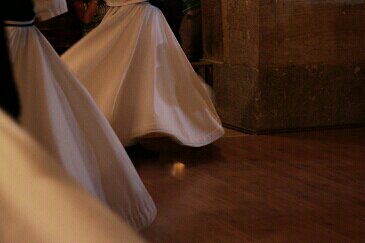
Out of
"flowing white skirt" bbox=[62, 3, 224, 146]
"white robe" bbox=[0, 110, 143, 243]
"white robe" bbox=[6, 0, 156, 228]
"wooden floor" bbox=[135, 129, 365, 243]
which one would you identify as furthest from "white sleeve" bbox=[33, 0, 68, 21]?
"white robe" bbox=[0, 110, 143, 243]

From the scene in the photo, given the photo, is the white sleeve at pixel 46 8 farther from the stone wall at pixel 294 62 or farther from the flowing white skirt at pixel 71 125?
the stone wall at pixel 294 62

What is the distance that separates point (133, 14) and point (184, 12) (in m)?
3.05

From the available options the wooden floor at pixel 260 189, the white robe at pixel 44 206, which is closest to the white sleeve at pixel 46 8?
the wooden floor at pixel 260 189

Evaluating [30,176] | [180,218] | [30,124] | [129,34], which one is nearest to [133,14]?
[129,34]

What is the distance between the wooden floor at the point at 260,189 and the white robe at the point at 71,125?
1.10ft

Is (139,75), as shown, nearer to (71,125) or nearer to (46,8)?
(46,8)

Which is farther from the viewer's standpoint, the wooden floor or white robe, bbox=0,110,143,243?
the wooden floor

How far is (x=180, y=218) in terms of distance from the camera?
13.1 feet

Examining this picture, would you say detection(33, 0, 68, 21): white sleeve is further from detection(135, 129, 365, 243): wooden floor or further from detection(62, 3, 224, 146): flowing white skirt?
detection(62, 3, 224, 146): flowing white skirt

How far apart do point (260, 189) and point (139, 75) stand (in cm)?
147

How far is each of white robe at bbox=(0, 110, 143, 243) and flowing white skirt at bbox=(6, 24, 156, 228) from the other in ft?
7.85

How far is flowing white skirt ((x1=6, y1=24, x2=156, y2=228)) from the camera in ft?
10.8

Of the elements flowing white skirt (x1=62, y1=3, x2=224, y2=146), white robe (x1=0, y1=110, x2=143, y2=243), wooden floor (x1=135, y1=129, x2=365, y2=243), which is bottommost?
wooden floor (x1=135, y1=129, x2=365, y2=243)

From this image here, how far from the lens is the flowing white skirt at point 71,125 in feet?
10.8
